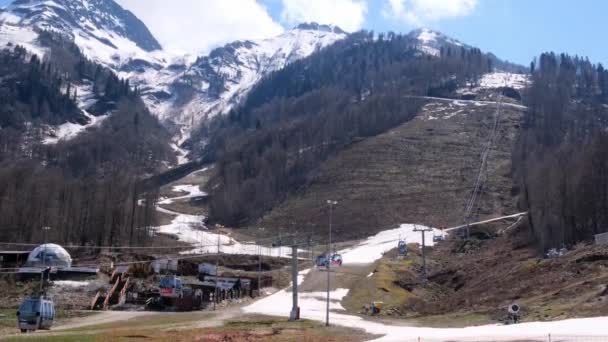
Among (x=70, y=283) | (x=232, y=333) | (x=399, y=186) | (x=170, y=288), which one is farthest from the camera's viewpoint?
(x=399, y=186)

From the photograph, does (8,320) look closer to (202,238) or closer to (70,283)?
(70,283)

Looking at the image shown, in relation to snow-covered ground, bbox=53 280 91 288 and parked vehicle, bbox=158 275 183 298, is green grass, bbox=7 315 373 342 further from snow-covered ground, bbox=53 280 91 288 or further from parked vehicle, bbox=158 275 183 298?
snow-covered ground, bbox=53 280 91 288

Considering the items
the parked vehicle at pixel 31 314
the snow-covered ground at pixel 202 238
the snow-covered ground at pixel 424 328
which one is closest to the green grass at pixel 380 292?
the snow-covered ground at pixel 424 328

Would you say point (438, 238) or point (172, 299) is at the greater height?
point (438, 238)

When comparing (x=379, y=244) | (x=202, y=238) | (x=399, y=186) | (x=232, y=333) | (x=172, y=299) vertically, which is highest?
(x=399, y=186)

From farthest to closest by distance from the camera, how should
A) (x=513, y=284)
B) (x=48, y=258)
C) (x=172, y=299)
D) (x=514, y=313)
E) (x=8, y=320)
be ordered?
(x=48, y=258) < (x=172, y=299) < (x=513, y=284) < (x=8, y=320) < (x=514, y=313)

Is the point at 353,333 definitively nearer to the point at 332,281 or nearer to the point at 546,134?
the point at 332,281

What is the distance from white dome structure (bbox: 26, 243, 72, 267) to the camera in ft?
252

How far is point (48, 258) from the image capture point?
7781 cm

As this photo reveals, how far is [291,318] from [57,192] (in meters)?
80.0

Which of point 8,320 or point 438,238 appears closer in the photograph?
point 8,320

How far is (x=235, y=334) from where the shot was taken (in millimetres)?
43125

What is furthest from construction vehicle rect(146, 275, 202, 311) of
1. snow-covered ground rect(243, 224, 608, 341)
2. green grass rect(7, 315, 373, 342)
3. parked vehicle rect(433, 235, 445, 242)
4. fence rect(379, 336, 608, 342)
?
parked vehicle rect(433, 235, 445, 242)

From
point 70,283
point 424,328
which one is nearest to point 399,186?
point 70,283
